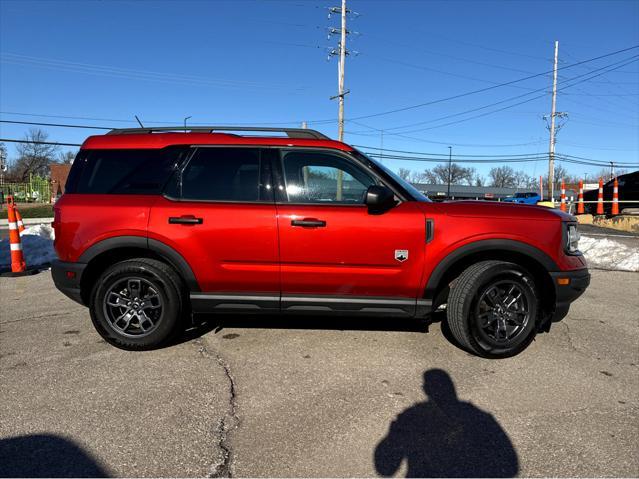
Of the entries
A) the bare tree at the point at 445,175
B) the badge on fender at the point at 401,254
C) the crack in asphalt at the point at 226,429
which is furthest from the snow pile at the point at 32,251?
the bare tree at the point at 445,175

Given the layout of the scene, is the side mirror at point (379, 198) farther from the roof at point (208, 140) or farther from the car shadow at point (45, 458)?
the car shadow at point (45, 458)

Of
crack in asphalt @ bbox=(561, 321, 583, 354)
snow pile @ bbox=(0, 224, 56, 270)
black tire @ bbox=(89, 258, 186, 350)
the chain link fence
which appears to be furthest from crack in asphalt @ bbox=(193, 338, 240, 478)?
the chain link fence

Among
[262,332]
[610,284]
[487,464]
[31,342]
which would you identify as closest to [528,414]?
[487,464]

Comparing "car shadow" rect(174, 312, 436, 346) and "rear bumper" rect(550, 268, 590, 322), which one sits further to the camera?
"car shadow" rect(174, 312, 436, 346)

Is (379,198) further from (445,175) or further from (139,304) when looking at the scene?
(445,175)

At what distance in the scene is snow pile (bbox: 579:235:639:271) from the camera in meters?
8.30

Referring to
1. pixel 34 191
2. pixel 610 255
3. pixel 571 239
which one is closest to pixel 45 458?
pixel 571 239

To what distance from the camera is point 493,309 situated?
3.74 meters

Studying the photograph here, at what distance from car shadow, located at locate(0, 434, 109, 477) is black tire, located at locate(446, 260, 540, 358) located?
2.88 metres

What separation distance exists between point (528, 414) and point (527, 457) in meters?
0.51

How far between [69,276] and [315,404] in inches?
100

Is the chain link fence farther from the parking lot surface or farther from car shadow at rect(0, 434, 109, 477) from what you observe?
car shadow at rect(0, 434, 109, 477)

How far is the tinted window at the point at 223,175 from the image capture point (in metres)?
3.78

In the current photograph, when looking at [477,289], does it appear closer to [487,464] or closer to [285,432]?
[487,464]
